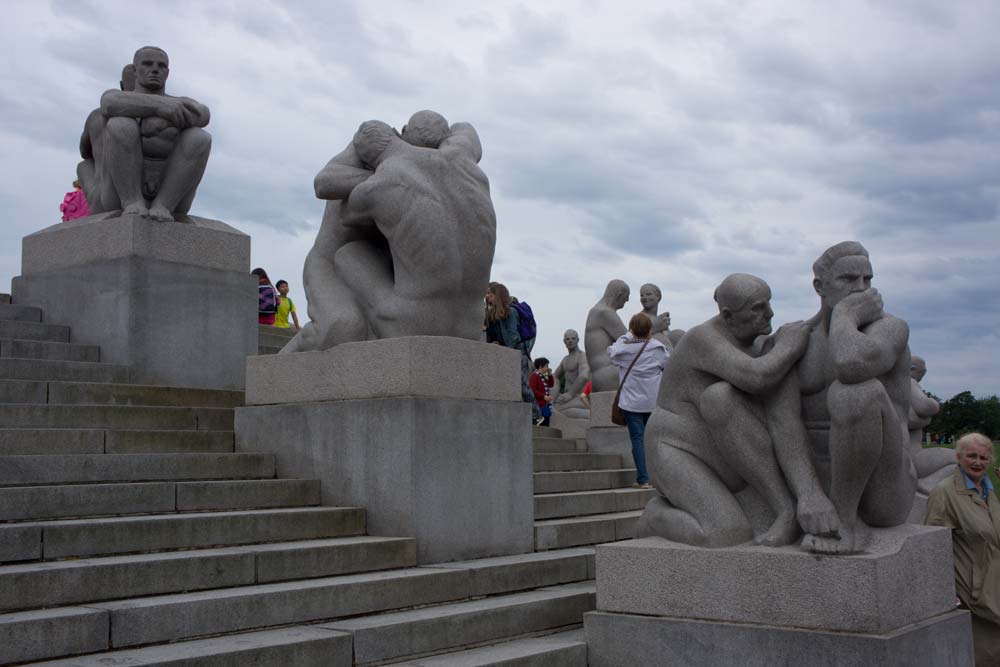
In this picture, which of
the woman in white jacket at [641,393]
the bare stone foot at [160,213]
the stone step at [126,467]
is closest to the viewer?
the stone step at [126,467]

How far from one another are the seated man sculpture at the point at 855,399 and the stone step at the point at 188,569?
263cm

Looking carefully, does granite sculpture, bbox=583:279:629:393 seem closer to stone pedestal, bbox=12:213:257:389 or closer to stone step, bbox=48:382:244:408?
stone pedestal, bbox=12:213:257:389

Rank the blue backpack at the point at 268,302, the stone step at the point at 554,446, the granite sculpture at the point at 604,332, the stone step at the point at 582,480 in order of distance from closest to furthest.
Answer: the stone step at the point at 582,480 < the stone step at the point at 554,446 < the granite sculpture at the point at 604,332 < the blue backpack at the point at 268,302

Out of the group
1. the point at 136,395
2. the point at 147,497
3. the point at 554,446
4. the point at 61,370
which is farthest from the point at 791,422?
the point at 554,446

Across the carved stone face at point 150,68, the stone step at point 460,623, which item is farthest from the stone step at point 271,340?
the stone step at point 460,623

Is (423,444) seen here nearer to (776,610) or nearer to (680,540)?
(680,540)

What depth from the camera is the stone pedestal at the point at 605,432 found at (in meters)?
12.3

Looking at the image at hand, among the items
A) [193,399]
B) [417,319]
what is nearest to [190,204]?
[193,399]

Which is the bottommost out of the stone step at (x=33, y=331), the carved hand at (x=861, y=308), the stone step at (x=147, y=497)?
the stone step at (x=147, y=497)

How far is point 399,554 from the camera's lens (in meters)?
6.63

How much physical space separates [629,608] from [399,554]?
158cm

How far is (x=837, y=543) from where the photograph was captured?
524cm

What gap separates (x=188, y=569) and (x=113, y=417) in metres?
2.34

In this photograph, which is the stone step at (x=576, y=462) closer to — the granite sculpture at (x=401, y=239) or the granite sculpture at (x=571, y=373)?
the granite sculpture at (x=401, y=239)
